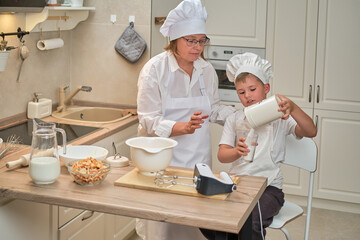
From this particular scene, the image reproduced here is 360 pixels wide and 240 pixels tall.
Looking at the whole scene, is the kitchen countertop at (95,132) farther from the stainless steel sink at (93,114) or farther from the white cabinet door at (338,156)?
the white cabinet door at (338,156)

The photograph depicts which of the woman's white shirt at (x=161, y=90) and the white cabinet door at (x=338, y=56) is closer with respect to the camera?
the woman's white shirt at (x=161, y=90)

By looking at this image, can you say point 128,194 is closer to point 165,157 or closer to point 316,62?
point 165,157

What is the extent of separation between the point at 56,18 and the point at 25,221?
1.58m

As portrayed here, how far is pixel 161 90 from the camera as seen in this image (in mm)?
2590

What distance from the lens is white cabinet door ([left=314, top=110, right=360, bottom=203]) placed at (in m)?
4.07

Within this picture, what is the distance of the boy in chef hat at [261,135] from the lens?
237cm

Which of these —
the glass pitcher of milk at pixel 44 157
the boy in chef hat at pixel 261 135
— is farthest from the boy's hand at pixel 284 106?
the glass pitcher of milk at pixel 44 157

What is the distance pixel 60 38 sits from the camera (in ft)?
12.0

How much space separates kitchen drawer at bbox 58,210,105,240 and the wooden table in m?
0.68

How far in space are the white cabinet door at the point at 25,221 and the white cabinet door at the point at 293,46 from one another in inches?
88.7

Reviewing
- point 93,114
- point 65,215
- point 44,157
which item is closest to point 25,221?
point 65,215

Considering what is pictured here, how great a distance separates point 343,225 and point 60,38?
2.38 metres

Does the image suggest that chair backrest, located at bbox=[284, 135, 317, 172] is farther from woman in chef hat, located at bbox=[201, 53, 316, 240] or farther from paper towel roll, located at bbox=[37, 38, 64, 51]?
paper towel roll, located at bbox=[37, 38, 64, 51]

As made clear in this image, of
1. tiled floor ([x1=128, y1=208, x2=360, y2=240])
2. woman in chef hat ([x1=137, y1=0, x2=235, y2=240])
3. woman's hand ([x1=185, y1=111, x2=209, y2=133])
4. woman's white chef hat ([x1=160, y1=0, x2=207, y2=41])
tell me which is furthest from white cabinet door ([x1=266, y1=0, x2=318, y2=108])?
woman's hand ([x1=185, y1=111, x2=209, y2=133])
